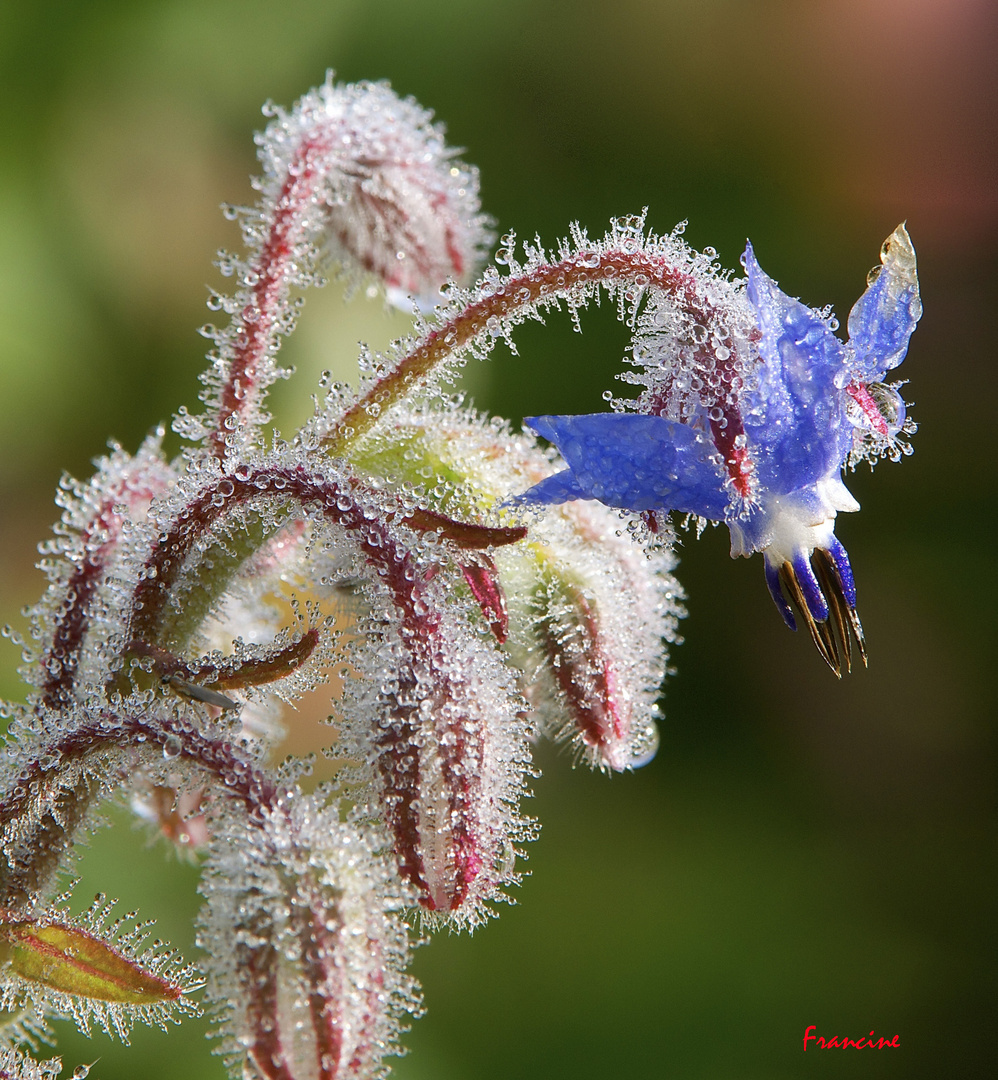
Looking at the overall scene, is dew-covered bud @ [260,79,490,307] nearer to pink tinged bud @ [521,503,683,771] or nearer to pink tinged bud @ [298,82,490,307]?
pink tinged bud @ [298,82,490,307]

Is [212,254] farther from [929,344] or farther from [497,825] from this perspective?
[497,825]

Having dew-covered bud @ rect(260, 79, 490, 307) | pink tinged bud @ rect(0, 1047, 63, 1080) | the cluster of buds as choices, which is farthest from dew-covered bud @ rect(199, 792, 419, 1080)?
dew-covered bud @ rect(260, 79, 490, 307)

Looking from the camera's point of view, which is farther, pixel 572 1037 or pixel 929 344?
pixel 929 344

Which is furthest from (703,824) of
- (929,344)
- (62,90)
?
(62,90)

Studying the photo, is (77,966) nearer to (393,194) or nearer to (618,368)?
(393,194)

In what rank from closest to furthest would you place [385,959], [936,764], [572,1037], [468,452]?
[385,959]
[468,452]
[572,1037]
[936,764]
